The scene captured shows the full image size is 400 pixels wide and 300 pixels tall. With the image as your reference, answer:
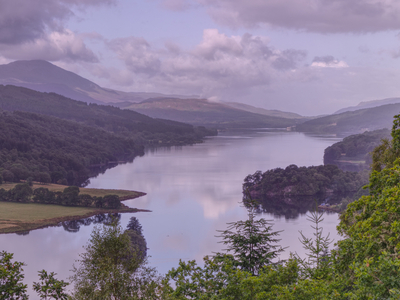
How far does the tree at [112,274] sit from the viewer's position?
8.95m

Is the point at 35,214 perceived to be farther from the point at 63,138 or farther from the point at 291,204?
the point at 63,138

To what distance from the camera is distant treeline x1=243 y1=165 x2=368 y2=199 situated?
44.9 m

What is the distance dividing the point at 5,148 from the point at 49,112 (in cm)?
8150

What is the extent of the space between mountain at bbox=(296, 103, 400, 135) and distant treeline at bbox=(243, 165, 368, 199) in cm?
11101

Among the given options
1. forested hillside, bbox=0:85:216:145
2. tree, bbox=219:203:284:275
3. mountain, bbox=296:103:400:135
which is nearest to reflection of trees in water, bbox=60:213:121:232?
tree, bbox=219:203:284:275

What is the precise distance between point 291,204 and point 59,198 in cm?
2432

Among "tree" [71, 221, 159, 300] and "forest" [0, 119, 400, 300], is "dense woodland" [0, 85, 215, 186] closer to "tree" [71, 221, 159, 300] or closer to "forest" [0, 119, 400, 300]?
"tree" [71, 221, 159, 300]

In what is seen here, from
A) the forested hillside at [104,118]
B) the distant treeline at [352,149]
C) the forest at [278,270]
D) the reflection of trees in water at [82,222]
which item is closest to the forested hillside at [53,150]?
the forested hillside at [104,118]

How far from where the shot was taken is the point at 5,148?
7019cm

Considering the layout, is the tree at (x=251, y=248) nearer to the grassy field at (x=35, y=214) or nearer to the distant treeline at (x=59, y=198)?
the grassy field at (x=35, y=214)

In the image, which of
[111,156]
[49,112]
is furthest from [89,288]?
[49,112]

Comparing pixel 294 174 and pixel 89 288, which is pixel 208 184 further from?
pixel 89 288

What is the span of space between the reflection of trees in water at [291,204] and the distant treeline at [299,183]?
1185 mm

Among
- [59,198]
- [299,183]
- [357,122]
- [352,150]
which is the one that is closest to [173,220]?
[59,198]
